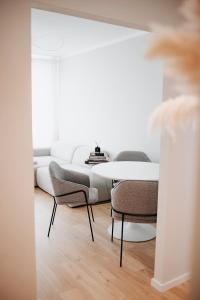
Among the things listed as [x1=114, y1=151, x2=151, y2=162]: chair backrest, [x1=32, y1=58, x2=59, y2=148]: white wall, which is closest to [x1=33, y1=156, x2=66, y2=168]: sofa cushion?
[x1=32, y1=58, x2=59, y2=148]: white wall

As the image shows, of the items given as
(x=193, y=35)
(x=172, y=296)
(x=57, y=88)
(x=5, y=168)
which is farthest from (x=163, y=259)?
(x=57, y=88)

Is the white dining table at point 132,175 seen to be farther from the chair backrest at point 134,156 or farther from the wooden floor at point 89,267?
the chair backrest at point 134,156

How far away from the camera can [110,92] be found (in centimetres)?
487

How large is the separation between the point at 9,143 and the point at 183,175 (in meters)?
1.35

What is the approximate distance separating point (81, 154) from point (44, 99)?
6.17 feet

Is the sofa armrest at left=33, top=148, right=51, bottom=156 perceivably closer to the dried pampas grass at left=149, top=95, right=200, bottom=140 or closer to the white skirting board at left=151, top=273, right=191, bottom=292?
the white skirting board at left=151, top=273, right=191, bottom=292

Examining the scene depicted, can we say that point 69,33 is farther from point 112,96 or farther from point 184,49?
point 184,49

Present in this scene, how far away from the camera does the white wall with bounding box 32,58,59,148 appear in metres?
6.18

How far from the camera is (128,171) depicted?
3.16m

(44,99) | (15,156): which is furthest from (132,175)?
(44,99)

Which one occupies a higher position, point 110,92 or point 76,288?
point 110,92

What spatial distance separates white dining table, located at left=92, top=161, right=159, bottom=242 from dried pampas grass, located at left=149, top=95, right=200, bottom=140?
2307 mm

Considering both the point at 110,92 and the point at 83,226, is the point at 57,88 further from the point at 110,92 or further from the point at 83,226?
the point at 83,226

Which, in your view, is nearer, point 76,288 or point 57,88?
point 76,288
